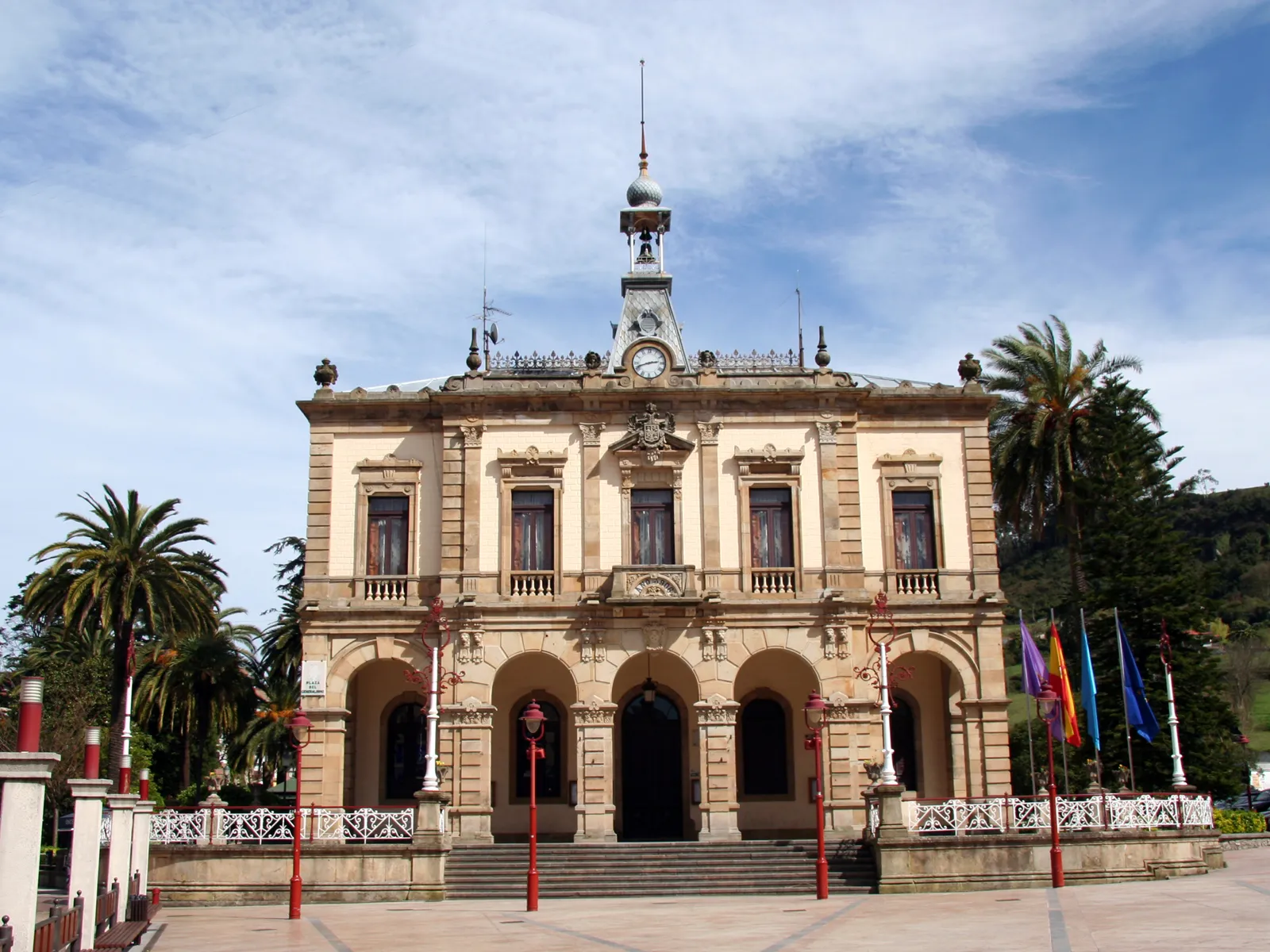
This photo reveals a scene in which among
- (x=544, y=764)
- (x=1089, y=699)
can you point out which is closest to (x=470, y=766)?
(x=544, y=764)

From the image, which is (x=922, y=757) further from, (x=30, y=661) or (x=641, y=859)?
(x=30, y=661)

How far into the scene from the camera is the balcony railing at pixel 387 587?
32000mm

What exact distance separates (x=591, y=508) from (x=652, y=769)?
22.2ft

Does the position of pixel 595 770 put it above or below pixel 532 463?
below

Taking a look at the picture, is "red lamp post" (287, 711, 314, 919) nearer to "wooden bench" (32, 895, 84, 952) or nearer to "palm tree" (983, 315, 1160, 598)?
"wooden bench" (32, 895, 84, 952)

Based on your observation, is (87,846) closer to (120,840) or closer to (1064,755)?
(120,840)

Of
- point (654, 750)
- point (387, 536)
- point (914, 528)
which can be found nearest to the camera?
point (387, 536)

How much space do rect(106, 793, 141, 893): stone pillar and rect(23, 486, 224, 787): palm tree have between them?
17963mm

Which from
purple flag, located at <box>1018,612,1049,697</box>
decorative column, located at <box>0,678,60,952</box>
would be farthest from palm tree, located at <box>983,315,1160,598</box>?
decorative column, located at <box>0,678,60,952</box>

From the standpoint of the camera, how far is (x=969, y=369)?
3350cm

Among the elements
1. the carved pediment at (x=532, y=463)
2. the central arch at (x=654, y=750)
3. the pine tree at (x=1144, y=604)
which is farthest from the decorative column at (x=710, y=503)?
the pine tree at (x=1144, y=604)

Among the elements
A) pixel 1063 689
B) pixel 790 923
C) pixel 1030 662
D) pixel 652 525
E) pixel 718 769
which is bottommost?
pixel 790 923

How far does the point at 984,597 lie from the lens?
31984 mm

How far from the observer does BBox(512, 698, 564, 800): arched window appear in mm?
33281
